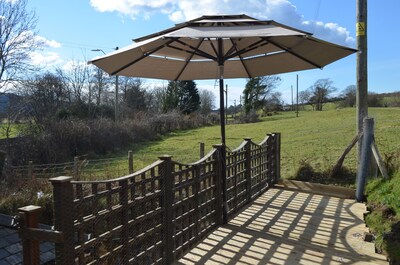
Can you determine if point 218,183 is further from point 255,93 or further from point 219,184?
point 255,93

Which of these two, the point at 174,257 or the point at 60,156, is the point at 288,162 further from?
the point at 60,156

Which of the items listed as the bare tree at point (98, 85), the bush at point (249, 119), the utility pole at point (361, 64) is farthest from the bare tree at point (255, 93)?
the utility pole at point (361, 64)

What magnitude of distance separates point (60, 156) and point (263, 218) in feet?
45.0

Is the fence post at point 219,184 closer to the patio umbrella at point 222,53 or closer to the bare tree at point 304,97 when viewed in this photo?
the patio umbrella at point 222,53

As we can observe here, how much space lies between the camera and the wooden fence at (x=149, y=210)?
2.38 m

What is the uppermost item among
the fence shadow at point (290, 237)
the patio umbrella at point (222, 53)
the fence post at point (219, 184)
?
the patio umbrella at point (222, 53)

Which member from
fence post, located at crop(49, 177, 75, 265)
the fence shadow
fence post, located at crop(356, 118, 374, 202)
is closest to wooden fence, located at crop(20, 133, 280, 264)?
fence post, located at crop(49, 177, 75, 265)

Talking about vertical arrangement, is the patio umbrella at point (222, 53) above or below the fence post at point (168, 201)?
above

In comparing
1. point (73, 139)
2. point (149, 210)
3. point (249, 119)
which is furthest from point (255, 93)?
point (149, 210)

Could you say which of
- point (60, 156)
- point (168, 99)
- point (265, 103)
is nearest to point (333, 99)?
point (265, 103)

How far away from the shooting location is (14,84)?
58.9 feet

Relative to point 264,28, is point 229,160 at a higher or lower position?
lower

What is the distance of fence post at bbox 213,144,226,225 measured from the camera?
4828mm

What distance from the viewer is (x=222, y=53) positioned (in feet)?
16.5
